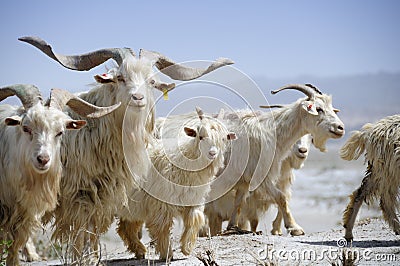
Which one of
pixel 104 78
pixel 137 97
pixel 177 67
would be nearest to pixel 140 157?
pixel 137 97

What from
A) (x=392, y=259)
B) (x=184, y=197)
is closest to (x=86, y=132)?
(x=184, y=197)

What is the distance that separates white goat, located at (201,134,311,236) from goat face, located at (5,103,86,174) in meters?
5.60

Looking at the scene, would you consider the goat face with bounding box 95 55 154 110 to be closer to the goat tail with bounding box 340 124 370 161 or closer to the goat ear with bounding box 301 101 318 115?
the goat tail with bounding box 340 124 370 161

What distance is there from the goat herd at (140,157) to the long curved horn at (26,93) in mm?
14

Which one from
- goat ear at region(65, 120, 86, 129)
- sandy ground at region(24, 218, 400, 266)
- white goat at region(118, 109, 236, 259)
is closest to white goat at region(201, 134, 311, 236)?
sandy ground at region(24, 218, 400, 266)

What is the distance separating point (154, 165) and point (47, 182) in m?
2.47

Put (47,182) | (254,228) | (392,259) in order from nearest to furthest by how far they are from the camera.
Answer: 1. (47,182)
2. (392,259)
3. (254,228)

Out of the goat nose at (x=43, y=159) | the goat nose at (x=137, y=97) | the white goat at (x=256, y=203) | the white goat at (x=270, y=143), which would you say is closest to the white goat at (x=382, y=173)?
the white goat at (x=270, y=143)

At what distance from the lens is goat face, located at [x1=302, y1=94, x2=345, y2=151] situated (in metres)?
11.5

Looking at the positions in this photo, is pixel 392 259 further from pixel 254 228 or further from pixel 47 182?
pixel 254 228

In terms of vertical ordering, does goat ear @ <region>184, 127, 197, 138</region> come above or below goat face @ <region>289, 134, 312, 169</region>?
above

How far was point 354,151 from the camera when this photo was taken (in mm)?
10523

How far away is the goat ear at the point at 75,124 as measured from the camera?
308 inches

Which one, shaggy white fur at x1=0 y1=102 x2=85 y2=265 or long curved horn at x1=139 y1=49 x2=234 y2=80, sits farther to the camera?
long curved horn at x1=139 y1=49 x2=234 y2=80
